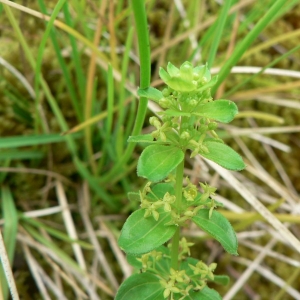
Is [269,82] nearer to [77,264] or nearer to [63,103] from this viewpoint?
[63,103]

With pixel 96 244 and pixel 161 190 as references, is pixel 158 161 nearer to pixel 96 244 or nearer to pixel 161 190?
pixel 161 190

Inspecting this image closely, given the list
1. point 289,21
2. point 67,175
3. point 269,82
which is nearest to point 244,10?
point 289,21

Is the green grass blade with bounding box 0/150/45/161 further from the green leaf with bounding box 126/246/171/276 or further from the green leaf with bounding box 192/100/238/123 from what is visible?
the green leaf with bounding box 192/100/238/123

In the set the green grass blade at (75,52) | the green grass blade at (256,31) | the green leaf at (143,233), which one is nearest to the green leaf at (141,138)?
the green leaf at (143,233)

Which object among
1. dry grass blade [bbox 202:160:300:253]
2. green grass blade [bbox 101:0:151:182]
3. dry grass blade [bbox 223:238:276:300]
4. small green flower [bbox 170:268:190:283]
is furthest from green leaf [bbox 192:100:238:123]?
dry grass blade [bbox 223:238:276:300]

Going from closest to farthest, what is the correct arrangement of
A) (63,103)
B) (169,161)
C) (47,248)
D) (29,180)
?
1. (169,161)
2. (47,248)
3. (29,180)
4. (63,103)

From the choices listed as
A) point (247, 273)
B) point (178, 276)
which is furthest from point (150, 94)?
point (247, 273)

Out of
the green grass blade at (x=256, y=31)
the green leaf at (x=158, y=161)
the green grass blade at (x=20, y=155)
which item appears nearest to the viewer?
the green leaf at (x=158, y=161)

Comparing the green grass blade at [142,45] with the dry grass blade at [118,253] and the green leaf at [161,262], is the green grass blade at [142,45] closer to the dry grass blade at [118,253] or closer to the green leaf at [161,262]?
the green leaf at [161,262]
